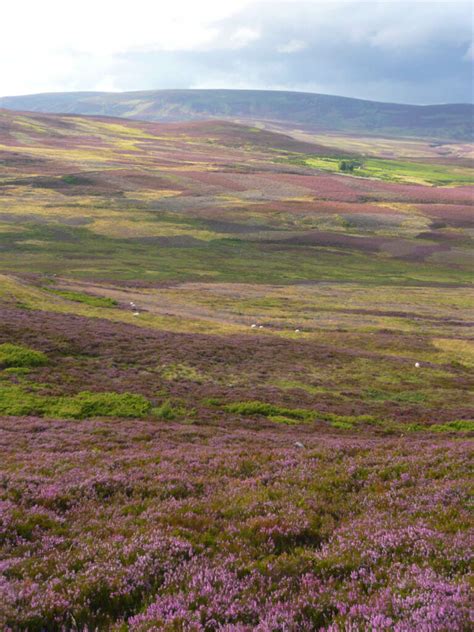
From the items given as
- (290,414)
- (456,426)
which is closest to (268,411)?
(290,414)

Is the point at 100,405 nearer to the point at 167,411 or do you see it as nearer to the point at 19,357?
the point at 167,411

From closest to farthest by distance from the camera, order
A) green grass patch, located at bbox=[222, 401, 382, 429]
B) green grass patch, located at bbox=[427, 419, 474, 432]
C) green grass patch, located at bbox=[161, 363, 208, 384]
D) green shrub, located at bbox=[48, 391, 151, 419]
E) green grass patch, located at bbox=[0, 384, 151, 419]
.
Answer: green grass patch, located at bbox=[0, 384, 151, 419], green shrub, located at bbox=[48, 391, 151, 419], green grass patch, located at bbox=[427, 419, 474, 432], green grass patch, located at bbox=[222, 401, 382, 429], green grass patch, located at bbox=[161, 363, 208, 384]

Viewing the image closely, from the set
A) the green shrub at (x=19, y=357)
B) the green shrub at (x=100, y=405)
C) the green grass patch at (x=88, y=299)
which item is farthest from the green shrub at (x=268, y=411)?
the green grass patch at (x=88, y=299)

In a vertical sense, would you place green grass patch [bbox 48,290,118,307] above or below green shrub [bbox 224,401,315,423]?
above

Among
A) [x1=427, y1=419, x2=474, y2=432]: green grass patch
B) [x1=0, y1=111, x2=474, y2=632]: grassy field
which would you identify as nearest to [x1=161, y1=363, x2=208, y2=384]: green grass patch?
[x1=0, y1=111, x2=474, y2=632]: grassy field

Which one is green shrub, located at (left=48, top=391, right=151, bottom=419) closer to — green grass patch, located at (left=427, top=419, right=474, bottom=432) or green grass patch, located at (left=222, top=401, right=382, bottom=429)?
green grass patch, located at (left=222, top=401, right=382, bottom=429)

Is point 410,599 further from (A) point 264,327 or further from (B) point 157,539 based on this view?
(A) point 264,327

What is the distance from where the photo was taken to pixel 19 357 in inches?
1156

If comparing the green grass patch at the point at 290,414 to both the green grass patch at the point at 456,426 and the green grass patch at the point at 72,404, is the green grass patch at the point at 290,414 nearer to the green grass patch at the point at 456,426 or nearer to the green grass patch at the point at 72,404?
the green grass patch at the point at 456,426

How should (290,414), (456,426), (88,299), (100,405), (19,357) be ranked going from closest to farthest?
1. (100,405)
2. (456,426)
3. (290,414)
4. (19,357)
5. (88,299)

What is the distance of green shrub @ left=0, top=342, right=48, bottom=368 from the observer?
28828 mm

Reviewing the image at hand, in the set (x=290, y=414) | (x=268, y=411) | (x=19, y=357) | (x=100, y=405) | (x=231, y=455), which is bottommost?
(x=290, y=414)

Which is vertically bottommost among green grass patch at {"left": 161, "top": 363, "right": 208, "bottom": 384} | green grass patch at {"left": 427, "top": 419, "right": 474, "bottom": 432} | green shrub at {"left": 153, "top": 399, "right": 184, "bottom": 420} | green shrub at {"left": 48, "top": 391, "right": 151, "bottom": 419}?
green grass patch at {"left": 427, "top": 419, "right": 474, "bottom": 432}

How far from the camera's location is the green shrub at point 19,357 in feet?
94.6
